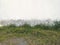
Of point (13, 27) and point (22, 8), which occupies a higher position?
point (22, 8)

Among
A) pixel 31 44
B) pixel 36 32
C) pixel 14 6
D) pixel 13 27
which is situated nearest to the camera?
pixel 31 44

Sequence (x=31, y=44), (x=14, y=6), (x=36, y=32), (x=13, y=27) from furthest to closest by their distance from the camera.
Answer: (x=14, y=6) → (x=13, y=27) → (x=36, y=32) → (x=31, y=44)

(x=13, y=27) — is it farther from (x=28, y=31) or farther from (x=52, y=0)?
(x=52, y=0)

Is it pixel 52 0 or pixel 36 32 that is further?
pixel 52 0

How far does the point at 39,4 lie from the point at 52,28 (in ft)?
1.21

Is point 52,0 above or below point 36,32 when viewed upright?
above

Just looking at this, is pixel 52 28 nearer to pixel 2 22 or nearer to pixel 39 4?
pixel 39 4

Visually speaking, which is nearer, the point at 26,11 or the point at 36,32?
the point at 36,32

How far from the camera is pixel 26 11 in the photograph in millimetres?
2219

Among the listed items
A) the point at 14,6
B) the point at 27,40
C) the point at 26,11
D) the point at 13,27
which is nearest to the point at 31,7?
the point at 26,11

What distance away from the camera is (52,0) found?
2225 millimetres

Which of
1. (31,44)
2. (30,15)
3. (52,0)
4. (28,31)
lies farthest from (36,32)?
(52,0)

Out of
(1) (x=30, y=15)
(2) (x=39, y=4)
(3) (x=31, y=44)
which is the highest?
(2) (x=39, y=4)

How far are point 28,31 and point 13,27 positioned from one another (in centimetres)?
25
